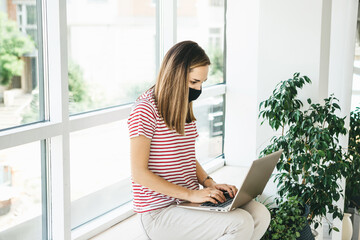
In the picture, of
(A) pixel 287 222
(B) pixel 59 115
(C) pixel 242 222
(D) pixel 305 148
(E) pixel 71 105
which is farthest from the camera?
(D) pixel 305 148

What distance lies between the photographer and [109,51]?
3246mm

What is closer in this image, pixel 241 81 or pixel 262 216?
pixel 262 216

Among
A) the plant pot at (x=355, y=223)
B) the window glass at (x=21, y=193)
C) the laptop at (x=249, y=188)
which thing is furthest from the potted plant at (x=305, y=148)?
the plant pot at (x=355, y=223)

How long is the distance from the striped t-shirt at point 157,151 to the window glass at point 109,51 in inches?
32.4

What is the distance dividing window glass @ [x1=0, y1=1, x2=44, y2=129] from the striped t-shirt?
669 mm

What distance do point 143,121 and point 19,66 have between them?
778mm

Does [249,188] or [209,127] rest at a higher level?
[249,188]

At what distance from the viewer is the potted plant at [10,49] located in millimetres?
2402

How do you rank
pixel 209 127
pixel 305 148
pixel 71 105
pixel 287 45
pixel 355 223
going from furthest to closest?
pixel 355 223 < pixel 209 127 < pixel 287 45 < pixel 305 148 < pixel 71 105

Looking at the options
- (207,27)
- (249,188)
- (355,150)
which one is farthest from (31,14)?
(355,150)

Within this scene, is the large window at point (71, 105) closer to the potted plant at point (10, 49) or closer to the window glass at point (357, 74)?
the potted plant at point (10, 49)

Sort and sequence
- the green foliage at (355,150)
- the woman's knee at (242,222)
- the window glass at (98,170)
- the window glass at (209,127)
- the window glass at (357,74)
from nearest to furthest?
1. the woman's knee at (242,222)
2. the window glass at (98,170)
3. the window glass at (209,127)
4. the green foliage at (355,150)
5. the window glass at (357,74)

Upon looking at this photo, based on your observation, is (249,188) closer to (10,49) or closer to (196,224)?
(196,224)

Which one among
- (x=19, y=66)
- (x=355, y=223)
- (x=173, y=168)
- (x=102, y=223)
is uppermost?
(x=19, y=66)
